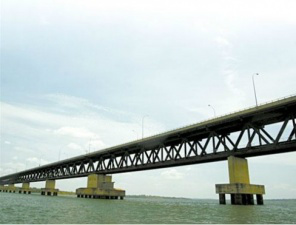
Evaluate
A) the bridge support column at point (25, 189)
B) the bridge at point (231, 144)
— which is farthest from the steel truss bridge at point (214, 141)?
the bridge support column at point (25, 189)

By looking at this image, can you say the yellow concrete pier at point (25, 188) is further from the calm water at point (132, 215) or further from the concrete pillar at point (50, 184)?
the calm water at point (132, 215)

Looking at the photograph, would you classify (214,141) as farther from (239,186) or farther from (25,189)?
(25,189)

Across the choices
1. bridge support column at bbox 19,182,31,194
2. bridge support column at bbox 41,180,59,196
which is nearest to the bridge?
bridge support column at bbox 41,180,59,196

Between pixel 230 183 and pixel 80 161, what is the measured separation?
72.9m

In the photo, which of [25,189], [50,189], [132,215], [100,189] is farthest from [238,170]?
[25,189]

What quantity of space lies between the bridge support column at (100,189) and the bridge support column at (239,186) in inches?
1984

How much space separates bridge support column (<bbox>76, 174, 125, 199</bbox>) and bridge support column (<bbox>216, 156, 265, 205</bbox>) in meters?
50.4

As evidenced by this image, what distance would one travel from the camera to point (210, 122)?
50.0 meters

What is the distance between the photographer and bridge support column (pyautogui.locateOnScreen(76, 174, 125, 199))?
295ft

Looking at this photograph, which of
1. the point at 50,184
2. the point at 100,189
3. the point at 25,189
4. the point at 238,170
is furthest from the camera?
the point at 25,189

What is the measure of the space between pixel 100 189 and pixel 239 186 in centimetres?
5594

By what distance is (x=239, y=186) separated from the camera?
46.0 metres

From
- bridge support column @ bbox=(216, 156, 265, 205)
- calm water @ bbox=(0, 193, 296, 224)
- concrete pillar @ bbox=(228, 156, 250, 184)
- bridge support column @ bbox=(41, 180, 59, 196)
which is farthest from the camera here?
bridge support column @ bbox=(41, 180, 59, 196)

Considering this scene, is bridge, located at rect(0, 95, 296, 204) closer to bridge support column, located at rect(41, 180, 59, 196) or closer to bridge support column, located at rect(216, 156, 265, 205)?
bridge support column, located at rect(216, 156, 265, 205)
